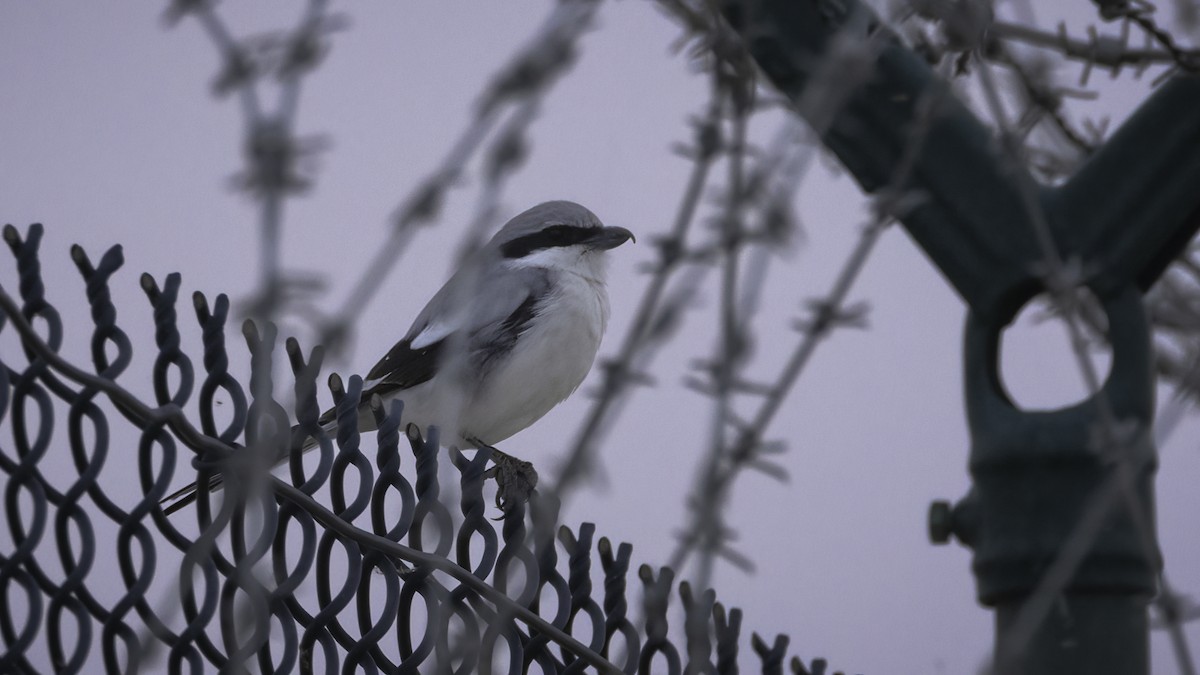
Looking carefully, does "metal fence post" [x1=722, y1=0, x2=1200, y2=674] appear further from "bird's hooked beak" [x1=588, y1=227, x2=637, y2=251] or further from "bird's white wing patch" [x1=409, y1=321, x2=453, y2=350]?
"bird's hooked beak" [x1=588, y1=227, x2=637, y2=251]

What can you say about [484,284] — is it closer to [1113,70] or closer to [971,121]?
[1113,70]

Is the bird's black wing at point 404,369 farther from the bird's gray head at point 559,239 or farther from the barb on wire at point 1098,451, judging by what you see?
the barb on wire at point 1098,451

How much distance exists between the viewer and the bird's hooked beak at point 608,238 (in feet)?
21.1

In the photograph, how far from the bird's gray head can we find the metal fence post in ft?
13.4

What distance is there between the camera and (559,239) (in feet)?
21.3

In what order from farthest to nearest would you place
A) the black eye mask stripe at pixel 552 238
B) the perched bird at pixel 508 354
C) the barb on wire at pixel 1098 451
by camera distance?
the black eye mask stripe at pixel 552 238
the perched bird at pixel 508 354
the barb on wire at pixel 1098 451

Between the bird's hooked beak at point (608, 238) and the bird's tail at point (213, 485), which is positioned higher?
the bird's hooked beak at point (608, 238)

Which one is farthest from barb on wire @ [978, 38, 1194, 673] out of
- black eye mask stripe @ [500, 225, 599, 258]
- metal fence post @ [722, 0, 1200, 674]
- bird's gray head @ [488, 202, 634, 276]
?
black eye mask stripe @ [500, 225, 599, 258]

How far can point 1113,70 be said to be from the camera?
9.96ft

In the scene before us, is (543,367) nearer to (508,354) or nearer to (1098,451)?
(508,354)

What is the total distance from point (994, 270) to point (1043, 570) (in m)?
0.47

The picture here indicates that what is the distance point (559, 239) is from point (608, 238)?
23 cm

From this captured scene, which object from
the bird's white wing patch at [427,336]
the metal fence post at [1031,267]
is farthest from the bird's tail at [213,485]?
the bird's white wing patch at [427,336]

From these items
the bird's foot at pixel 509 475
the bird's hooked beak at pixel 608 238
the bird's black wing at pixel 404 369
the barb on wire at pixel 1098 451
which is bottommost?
the barb on wire at pixel 1098 451
